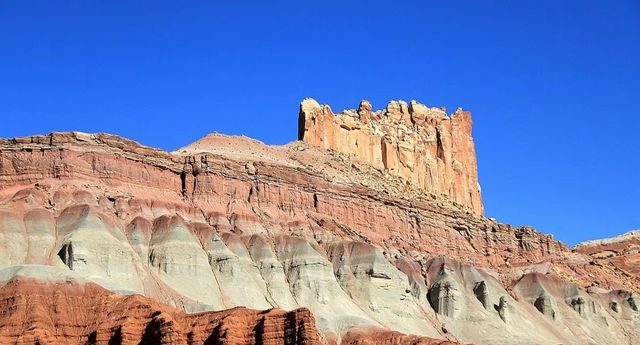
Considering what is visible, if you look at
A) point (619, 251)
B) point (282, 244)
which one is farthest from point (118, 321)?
point (619, 251)

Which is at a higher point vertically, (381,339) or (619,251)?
(619,251)

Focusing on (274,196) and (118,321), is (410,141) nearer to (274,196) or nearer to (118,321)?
(274,196)

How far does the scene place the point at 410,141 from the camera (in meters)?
138

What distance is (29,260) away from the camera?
78.7 meters

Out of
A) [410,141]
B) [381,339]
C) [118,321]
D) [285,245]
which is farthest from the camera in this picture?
[410,141]

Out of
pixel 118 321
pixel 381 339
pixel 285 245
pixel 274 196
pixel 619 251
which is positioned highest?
pixel 619 251

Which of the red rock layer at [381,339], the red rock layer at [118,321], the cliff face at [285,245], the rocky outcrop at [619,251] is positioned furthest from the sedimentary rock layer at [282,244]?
the rocky outcrop at [619,251]

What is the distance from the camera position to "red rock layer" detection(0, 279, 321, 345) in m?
65.8

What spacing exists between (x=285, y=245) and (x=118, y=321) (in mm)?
29634

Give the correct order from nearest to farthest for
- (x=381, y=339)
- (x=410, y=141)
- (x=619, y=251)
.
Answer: (x=381, y=339) → (x=410, y=141) → (x=619, y=251)

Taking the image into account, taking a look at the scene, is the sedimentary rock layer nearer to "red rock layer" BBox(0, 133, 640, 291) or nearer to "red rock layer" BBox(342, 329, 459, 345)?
"red rock layer" BBox(0, 133, 640, 291)

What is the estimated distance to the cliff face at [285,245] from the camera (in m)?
82.1

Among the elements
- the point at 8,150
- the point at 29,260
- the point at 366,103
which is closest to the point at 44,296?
the point at 29,260

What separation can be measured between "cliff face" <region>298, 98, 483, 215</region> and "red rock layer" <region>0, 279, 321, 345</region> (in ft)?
190
